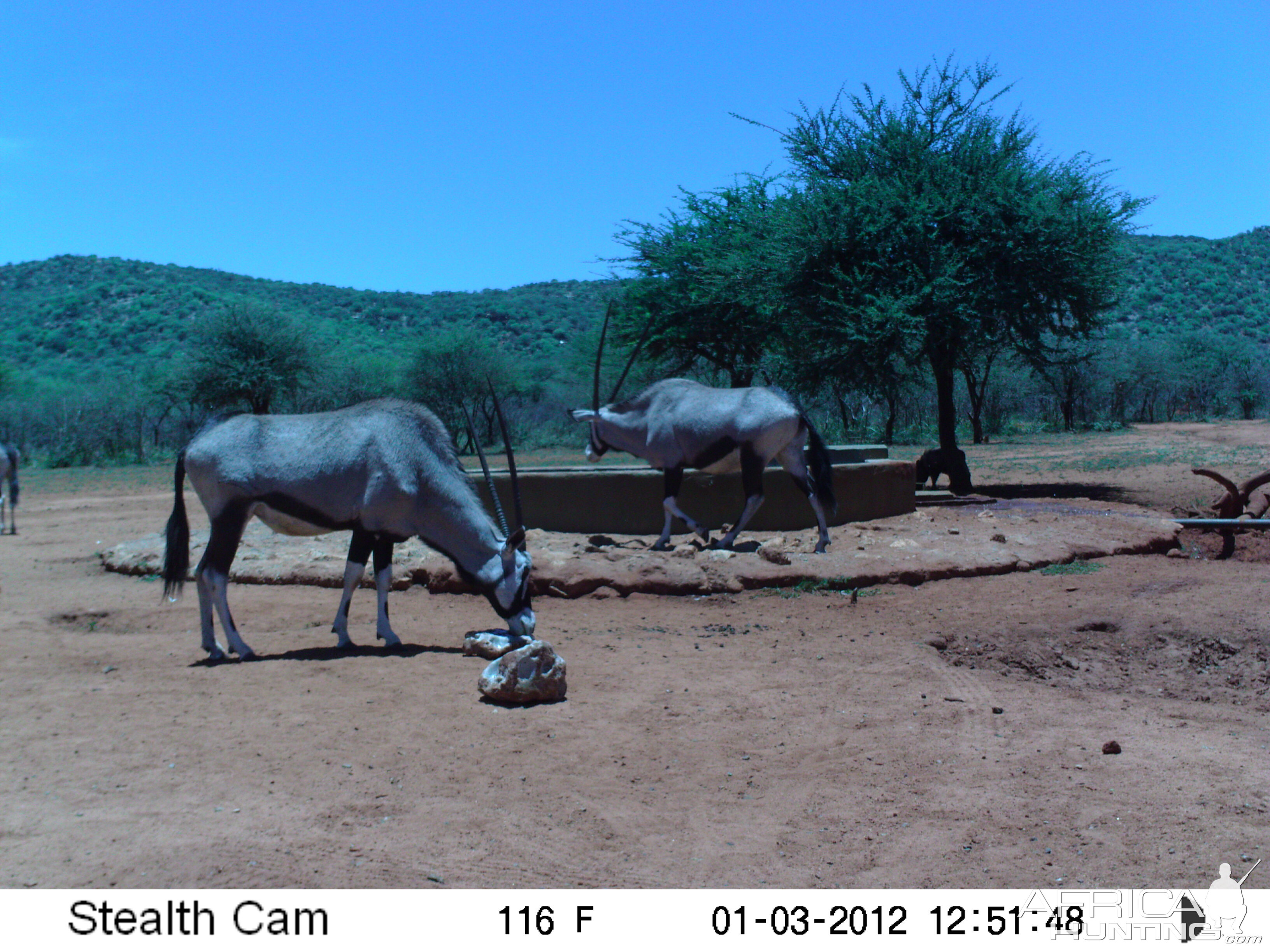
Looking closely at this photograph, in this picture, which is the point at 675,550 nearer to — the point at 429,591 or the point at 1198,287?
the point at 429,591

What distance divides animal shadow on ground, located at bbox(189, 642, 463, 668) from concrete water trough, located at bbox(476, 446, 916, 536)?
4.88m

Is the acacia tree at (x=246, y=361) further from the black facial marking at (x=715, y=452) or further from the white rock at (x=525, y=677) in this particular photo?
the white rock at (x=525, y=677)

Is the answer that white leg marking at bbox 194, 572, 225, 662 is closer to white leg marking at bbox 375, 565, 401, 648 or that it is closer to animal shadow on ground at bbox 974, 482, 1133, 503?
white leg marking at bbox 375, 565, 401, 648

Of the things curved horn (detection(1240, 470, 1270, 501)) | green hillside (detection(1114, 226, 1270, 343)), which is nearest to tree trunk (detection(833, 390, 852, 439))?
curved horn (detection(1240, 470, 1270, 501))

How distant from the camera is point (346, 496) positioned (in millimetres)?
6641

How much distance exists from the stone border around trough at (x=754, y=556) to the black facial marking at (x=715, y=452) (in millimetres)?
932

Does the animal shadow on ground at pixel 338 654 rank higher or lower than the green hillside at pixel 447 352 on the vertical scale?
lower

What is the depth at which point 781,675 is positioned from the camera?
6.25 m

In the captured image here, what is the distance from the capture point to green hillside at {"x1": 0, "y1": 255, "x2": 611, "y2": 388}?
2356 inches

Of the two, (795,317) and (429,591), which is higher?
(795,317)

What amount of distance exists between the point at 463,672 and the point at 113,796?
2416mm

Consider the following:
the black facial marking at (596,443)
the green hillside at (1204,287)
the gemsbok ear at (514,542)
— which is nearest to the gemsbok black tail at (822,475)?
the black facial marking at (596,443)

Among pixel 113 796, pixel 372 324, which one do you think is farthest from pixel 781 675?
pixel 372 324

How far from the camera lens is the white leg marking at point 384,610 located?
706 centimetres
